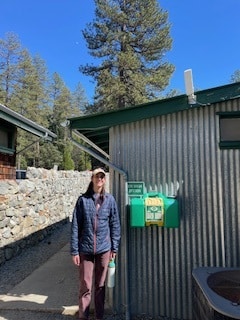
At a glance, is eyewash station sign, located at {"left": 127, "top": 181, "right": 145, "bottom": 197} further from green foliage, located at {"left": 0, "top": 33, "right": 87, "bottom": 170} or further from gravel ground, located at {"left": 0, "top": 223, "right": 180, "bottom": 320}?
green foliage, located at {"left": 0, "top": 33, "right": 87, "bottom": 170}

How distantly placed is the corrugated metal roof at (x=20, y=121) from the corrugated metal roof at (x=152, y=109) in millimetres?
2845

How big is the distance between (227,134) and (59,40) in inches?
1110

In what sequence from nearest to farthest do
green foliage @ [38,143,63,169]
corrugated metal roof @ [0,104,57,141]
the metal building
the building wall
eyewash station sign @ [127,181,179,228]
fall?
eyewash station sign @ [127,181,179,228] → the metal building → corrugated metal roof @ [0,104,57,141] → the building wall → green foliage @ [38,143,63,169]

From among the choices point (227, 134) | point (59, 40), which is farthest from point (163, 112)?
point (59, 40)

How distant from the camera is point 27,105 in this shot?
3131cm

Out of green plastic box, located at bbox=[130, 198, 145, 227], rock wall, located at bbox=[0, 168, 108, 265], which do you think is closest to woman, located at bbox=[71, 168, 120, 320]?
green plastic box, located at bbox=[130, 198, 145, 227]

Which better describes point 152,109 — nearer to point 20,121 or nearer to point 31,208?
point 20,121

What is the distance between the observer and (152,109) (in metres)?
3.66

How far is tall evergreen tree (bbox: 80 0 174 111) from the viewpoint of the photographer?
68.3 ft

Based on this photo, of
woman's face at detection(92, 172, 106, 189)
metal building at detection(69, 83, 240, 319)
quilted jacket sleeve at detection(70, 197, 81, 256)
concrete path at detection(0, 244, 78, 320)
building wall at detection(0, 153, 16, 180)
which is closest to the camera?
quilted jacket sleeve at detection(70, 197, 81, 256)

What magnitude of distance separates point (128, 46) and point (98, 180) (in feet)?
64.8

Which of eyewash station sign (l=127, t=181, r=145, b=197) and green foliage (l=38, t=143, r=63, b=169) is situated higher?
green foliage (l=38, t=143, r=63, b=169)

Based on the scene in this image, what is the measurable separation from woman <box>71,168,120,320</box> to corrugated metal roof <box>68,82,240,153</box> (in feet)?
2.12

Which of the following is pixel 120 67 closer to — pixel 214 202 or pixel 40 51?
pixel 214 202
